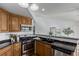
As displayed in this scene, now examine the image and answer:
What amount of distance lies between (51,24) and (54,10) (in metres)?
0.23

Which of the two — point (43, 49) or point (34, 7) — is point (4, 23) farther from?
point (43, 49)

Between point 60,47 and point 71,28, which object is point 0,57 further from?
point 71,28

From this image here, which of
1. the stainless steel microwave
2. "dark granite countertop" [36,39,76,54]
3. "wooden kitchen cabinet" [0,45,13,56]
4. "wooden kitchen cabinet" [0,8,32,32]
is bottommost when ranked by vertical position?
"wooden kitchen cabinet" [0,45,13,56]

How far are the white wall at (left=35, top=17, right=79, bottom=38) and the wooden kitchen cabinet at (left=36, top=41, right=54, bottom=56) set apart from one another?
193mm

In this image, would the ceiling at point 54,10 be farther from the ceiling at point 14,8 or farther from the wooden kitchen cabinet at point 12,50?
the wooden kitchen cabinet at point 12,50

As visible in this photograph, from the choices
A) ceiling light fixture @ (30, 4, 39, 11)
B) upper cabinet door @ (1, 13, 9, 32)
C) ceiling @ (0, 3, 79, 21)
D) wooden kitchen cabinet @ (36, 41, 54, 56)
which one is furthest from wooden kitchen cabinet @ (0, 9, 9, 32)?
wooden kitchen cabinet @ (36, 41, 54, 56)

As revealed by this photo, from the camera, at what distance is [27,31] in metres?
1.61

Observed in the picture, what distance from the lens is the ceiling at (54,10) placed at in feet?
5.08

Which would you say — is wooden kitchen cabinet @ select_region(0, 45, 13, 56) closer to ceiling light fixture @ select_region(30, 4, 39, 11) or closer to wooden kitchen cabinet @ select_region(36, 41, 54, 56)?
wooden kitchen cabinet @ select_region(36, 41, 54, 56)

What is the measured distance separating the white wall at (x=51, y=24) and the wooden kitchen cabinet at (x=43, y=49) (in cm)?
19

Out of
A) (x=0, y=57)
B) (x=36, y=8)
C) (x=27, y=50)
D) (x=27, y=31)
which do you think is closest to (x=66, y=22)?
(x=36, y=8)

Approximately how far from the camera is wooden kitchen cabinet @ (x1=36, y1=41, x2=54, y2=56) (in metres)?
1.61

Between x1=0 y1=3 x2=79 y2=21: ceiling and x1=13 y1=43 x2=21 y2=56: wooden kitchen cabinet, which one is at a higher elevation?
x1=0 y1=3 x2=79 y2=21: ceiling

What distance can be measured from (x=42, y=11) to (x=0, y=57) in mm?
994
